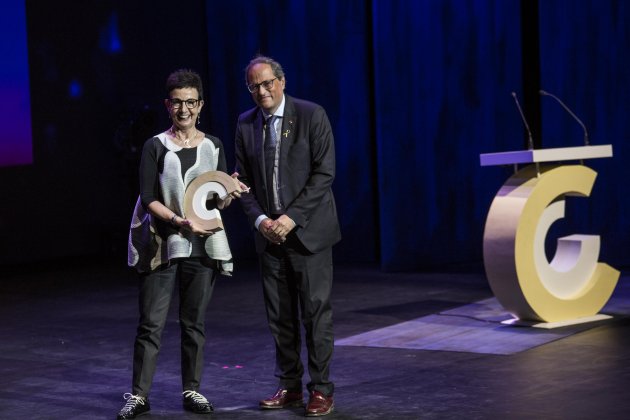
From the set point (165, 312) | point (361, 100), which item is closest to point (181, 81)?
point (165, 312)

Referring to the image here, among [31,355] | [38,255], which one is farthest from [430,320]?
[38,255]

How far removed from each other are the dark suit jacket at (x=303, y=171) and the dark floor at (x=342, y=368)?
32.2 inches

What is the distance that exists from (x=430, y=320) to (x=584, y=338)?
1.26 m

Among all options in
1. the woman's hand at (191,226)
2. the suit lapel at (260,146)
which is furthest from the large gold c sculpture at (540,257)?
the woman's hand at (191,226)

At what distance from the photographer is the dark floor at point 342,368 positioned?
459cm

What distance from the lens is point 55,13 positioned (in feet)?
40.4

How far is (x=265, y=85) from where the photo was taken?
4.48 metres

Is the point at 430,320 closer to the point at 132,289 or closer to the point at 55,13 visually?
the point at 132,289

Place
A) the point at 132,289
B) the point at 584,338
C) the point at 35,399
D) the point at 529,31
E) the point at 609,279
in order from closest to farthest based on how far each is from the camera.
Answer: the point at 35,399, the point at 584,338, the point at 609,279, the point at 132,289, the point at 529,31

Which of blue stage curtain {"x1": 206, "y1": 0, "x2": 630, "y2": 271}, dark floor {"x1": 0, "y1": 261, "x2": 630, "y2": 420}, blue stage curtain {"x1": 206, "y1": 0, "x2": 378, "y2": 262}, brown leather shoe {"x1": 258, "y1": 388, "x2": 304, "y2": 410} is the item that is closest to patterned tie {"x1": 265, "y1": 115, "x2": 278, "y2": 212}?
brown leather shoe {"x1": 258, "y1": 388, "x2": 304, "y2": 410}

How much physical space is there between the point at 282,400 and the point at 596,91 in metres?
6.11

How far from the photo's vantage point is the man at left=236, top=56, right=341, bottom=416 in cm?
449

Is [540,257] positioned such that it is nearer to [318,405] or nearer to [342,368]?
[342,368]

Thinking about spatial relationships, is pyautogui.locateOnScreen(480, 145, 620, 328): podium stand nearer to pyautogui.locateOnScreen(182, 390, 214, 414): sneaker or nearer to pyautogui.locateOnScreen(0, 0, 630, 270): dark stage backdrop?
pyautogui.locateOnScreen(182, 390, 214, 414): sneaker
